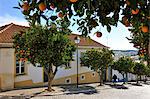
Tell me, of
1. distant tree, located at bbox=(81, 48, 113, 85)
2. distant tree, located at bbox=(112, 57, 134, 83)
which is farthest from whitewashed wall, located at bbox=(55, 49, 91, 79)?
distant tree, located at bbox=(112, 57, 134, 83)

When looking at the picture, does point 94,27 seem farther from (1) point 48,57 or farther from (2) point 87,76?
(2) point 87,76

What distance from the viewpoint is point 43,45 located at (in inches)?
946

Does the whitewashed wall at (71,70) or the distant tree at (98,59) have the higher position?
the distant tree at (98,59)

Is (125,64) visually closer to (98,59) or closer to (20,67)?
(98,59)

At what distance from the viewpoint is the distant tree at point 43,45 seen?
940 inches

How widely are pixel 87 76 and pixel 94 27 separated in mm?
33338

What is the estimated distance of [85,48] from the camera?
3744 centimetres

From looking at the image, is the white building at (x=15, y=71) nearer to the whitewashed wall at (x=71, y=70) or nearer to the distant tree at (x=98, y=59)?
the whitewashed wall at (x=71, y=70)

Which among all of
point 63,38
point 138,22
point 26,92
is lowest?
point 26,92

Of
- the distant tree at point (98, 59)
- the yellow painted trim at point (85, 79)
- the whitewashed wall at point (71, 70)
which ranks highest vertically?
the distant tree at point (98, 59)

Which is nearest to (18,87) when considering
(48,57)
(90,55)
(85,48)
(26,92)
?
(26,92)

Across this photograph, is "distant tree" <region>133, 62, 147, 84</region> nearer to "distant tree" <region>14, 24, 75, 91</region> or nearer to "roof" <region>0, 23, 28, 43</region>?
"roof" <region>0, 23, 28, 43</region>

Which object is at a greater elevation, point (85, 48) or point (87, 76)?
point (85, 48)

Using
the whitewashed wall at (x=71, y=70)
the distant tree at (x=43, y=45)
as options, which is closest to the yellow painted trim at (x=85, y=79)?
the whitewashed wall at (x=71, y=70)
